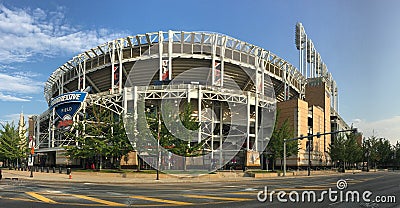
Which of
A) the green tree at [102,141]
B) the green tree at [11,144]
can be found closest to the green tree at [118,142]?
the green tree at [102,141]

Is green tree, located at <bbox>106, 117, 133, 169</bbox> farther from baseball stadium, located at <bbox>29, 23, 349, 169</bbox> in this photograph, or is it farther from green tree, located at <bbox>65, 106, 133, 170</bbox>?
baseball stadium, located at <bbox>29, 23, 349, 169</bbox>

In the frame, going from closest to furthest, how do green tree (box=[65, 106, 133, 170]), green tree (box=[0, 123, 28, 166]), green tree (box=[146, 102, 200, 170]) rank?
green tree (box=[146, 102, 200, 170])
green tree (box=[65, 106, 133, 170])
green tree (box=[0, 123, 28, 166])

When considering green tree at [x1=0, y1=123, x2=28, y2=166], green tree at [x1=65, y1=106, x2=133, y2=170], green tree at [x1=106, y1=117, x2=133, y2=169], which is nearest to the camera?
green tree at [x1=106, y1=117, x2=133, y2=169]

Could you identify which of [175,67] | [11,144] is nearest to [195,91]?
[175,67]

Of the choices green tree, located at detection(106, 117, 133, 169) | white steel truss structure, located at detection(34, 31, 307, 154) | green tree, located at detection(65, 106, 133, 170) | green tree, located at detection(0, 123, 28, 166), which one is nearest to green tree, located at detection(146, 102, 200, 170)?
green tree, located at detection(106, 117, 133, 169)

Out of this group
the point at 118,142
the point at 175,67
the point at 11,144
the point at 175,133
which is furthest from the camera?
the point at 175,67

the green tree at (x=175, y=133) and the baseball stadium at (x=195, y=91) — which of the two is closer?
the green tree at (x=175, y=133)

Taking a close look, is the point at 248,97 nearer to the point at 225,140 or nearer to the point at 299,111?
the point at 225,140

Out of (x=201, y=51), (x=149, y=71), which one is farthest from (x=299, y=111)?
(x=149, y=71)

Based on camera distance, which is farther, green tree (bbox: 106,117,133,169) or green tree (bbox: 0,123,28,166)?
green tree (bbox: 0,123,28,166)

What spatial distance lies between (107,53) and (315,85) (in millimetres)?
54098

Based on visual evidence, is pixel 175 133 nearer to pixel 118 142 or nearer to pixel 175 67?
pixel 118 142

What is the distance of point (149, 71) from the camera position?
7225 centimetres

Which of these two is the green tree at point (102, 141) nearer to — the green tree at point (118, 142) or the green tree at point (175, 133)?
the green tree at point (118, 142)
